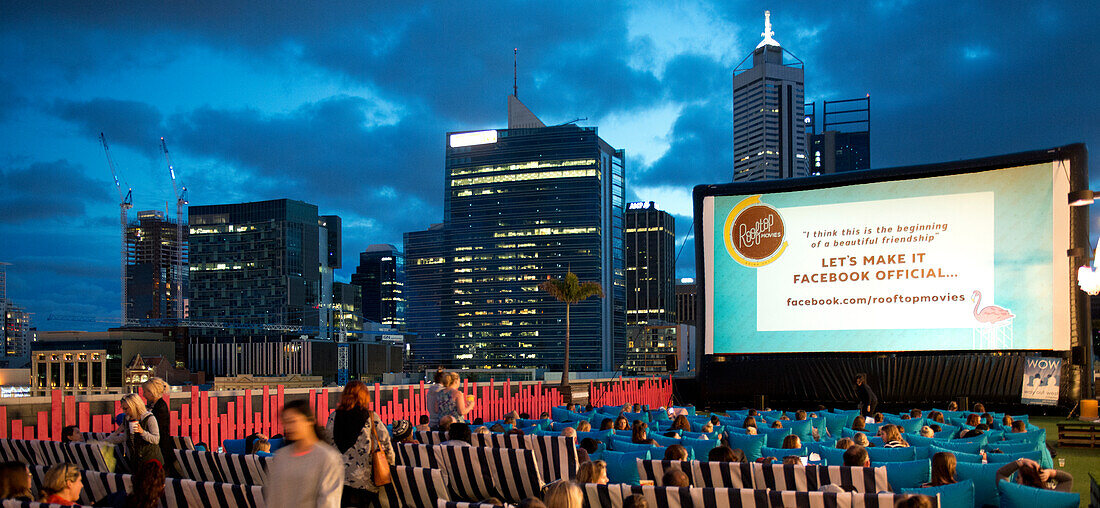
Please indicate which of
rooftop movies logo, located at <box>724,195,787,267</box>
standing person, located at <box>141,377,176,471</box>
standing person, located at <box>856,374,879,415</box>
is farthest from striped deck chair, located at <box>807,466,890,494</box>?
rooftop movies logo, located at <box>724,195,787,267</box>

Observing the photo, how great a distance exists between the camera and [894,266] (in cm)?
1819

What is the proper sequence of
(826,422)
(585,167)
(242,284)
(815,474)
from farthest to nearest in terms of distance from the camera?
1. (242,284)
2. (585,167)
3. (826,422)
4. (815,474)

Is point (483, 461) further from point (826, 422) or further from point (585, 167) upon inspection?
point (585, 167)

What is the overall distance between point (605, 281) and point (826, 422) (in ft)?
443

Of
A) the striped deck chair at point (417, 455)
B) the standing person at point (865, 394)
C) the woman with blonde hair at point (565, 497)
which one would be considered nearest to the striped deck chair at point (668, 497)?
the woman with blonde hair at point (565, 497)

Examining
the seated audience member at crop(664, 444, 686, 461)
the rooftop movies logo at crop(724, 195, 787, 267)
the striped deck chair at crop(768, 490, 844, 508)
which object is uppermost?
the rooftop movies logo at crop(724, 195, 787, 267)

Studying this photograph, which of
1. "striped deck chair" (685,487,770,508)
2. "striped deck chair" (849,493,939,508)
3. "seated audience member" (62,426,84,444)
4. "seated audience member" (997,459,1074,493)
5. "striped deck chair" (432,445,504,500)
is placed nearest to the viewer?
"striped deck chair" (849,493,939,508)

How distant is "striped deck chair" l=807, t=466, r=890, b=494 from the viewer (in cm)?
509

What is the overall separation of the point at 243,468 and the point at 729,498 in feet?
12.1

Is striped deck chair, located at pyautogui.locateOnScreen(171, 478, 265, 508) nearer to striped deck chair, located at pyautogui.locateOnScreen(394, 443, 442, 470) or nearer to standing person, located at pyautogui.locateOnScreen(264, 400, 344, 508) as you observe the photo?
standing person, located at pyautogui.locateOnScreen(264, 400, 344, 508)

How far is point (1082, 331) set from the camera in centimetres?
1728

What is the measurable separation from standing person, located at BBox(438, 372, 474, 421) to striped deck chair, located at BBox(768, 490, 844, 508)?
3.73 metres

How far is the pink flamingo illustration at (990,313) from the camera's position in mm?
17219

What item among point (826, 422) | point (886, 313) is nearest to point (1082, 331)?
point (886, 313)
